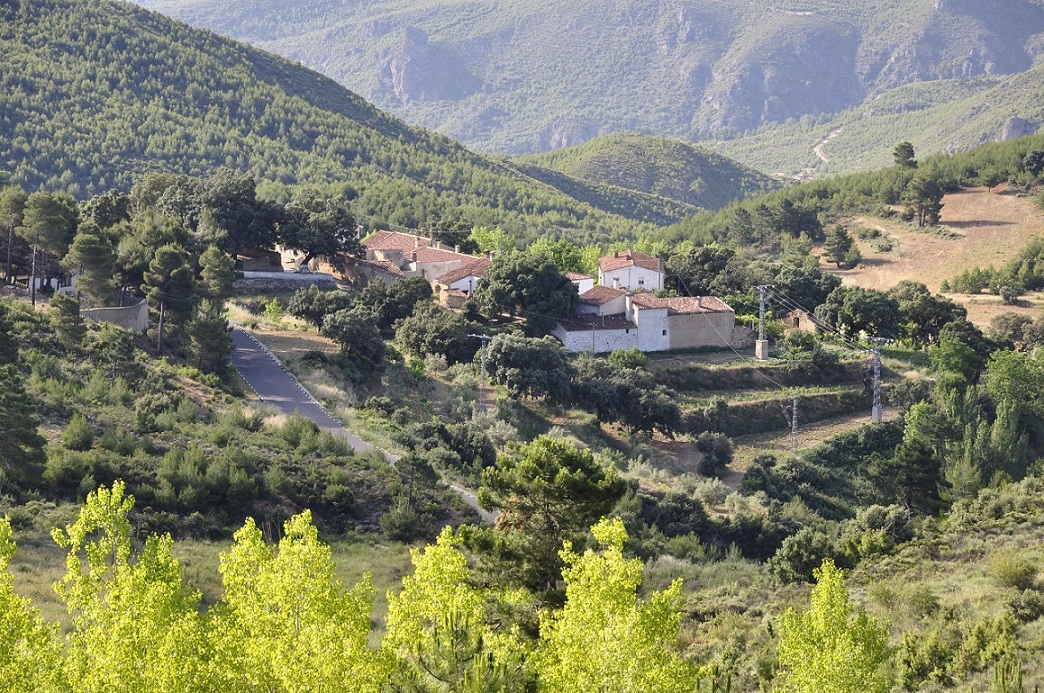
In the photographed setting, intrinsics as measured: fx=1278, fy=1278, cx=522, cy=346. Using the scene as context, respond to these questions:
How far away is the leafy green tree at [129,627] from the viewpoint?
13.8m

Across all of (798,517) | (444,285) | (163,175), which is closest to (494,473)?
(798,517)

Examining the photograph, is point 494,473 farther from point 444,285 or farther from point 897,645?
point 444,285

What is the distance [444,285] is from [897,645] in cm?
4493

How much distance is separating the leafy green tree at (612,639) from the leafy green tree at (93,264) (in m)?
37.5

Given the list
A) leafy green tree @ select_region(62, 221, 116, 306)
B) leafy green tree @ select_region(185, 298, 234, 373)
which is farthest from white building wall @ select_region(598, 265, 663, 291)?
leafy green tree @ select_region(62, 221, 116, 306)

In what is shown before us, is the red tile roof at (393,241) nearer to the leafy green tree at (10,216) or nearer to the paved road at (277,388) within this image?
the paved road at (277,388)

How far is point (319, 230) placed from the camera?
6638 cm

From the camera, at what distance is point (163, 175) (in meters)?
68.6

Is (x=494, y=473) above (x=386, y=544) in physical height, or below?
above

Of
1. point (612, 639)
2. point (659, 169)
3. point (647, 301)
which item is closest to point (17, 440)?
point (612, 639)

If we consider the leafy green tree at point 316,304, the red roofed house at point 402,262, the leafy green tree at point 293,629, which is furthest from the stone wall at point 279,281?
the leafy green tree at point 293,629

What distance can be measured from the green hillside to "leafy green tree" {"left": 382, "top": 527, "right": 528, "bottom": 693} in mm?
146912

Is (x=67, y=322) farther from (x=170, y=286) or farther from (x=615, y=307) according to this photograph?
(x=615, y=307)

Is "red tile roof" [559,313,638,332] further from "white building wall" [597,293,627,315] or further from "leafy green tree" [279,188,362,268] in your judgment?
"leafy green tree" [279,188,362,268]
